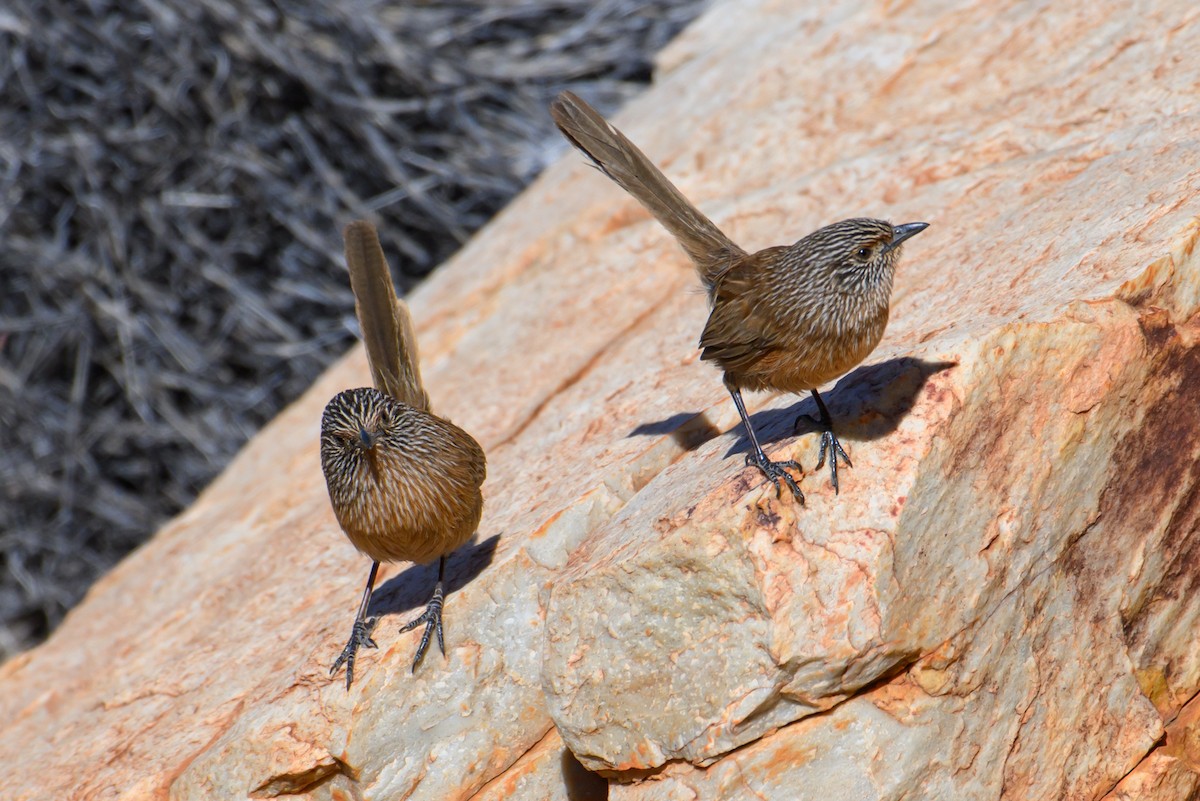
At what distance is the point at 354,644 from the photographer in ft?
13.4

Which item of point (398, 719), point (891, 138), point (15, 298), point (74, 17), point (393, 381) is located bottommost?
point (891, 138)

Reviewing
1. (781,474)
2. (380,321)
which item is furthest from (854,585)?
(380,321)

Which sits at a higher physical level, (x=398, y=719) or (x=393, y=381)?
(x=393, y=381)

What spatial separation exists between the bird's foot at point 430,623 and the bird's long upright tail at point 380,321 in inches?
44.6

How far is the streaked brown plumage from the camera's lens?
12.2ft

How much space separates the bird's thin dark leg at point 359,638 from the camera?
3979 mm

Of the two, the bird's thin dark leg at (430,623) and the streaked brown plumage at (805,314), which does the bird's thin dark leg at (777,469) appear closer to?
the streaked brown plumage at (805,314)

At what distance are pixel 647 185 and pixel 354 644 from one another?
2.09m

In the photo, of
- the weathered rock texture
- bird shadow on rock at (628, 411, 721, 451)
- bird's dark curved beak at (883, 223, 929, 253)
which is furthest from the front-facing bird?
bird's dark curved beak at (883, 223, 929, 253)

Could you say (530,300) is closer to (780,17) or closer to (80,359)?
(780,17)

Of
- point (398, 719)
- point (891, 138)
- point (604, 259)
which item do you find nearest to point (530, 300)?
point (604, 259)

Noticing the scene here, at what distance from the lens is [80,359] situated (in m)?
7.84

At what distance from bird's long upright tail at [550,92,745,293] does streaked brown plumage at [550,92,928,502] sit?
302mm

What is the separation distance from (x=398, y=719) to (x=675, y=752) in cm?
97
